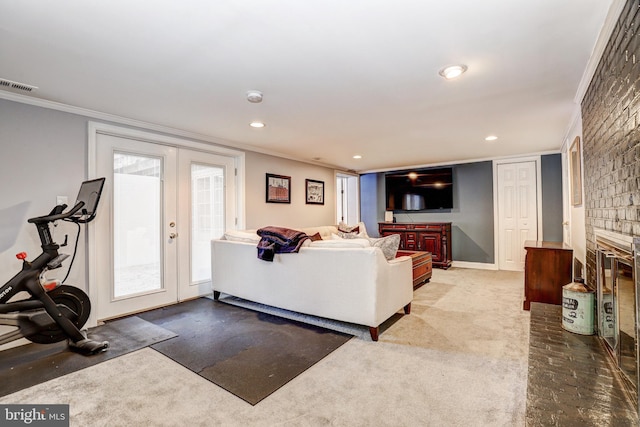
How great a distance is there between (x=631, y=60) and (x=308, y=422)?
2.35m

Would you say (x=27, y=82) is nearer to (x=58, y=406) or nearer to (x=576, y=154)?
(x=58, y=406)

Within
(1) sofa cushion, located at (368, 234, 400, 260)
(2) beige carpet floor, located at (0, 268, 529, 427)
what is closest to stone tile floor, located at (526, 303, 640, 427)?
(2) beige carpet floor, located at (0, 268, 529, 427)

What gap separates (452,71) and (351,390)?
7.50ft

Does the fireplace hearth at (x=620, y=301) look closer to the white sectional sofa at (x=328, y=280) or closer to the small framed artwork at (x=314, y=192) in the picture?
the white sectional sofa at (x=328, y=280)

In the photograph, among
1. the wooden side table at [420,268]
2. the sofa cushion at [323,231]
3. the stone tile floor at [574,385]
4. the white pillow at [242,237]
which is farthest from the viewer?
the sofa cushion at [323,231]

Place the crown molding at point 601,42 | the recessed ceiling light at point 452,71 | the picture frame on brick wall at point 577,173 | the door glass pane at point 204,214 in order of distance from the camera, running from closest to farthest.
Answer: the crown molding at point 601,42 → the recessed ceiling light at point 452,71 → the picture frame on brick wall at point 577,173 → the door glass pane at point 204,214

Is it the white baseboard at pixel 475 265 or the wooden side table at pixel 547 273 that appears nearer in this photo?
the wooden side table at pixel 547 273

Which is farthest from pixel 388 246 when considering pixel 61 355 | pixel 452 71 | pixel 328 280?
pixel 61 355

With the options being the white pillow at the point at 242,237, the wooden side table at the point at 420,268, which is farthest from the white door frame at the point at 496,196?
the white pillow at the point at 242,237

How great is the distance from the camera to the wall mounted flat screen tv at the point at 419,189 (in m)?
6.15

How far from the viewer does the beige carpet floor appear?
5.45 ft

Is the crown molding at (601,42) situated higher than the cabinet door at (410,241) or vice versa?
the crown molding at (601,42)

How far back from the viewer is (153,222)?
3.62 m

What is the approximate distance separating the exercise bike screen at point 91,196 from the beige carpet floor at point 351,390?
1211 millimetres
